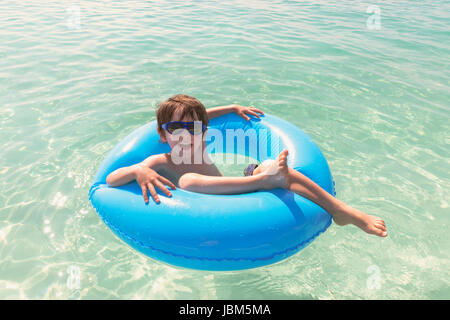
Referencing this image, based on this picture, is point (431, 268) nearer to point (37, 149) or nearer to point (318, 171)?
point (318, 171)

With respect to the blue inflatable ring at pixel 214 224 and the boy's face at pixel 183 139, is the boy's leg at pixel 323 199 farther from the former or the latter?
the boy's face at pixel 183 139

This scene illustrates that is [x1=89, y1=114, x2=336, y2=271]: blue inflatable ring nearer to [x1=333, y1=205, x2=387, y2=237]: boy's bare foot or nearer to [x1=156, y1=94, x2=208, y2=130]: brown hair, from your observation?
[x1=333, y1=205, x2=387, y2=237]: boy's bare foot

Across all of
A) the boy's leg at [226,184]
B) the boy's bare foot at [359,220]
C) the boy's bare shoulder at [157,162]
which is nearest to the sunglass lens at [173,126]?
the boy's bare shoulder at [157,162]

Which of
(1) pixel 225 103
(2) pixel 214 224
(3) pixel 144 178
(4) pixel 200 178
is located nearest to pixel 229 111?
(4) pixel 200 178

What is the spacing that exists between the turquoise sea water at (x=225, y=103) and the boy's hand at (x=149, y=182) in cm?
66

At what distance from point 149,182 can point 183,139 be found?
403 millimetres

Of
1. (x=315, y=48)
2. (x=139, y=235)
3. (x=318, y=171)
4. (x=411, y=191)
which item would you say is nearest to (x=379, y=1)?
(x=315, y=48)

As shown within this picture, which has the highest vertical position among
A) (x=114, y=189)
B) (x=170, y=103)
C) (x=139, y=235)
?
(x=170, y=103)

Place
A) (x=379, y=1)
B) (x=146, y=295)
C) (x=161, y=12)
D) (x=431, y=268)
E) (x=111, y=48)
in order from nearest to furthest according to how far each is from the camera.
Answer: (x=146, y=295), (x=431, y=268), (x=111, y=48), (x=161, y=12), (x=379, y=1)

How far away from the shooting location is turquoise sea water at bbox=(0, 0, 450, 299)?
2.41 meters

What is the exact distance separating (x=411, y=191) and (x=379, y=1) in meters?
13.6

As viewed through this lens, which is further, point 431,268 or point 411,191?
point 411,191

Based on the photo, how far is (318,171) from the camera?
96.8 inches

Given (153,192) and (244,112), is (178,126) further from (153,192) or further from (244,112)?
(244,112)
